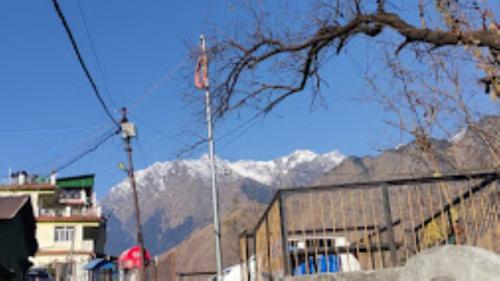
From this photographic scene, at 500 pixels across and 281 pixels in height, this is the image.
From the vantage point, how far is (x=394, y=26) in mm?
7105

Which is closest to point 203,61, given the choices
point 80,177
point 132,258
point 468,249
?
point 468,249

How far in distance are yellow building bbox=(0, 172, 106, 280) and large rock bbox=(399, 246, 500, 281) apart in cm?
5211

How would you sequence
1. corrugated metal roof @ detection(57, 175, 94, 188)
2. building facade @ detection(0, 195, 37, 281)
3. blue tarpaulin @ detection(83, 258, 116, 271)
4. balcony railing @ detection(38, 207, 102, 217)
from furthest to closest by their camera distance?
corrugated metal roof @ detection(57, 175, 94, 188) → balcony railing @ detection(38, 207, 102, 217) → blue tarpaulin @ detection(83, 258, 116, 271) → building facade @ detection(0, 195, 37, 281)

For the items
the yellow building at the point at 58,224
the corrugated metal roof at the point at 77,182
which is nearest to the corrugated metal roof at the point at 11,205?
the yellow building at the point at 58,224

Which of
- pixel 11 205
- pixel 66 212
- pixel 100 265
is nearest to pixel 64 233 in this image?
pixel 66 212

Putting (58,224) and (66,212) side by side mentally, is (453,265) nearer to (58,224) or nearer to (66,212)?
(58,224)

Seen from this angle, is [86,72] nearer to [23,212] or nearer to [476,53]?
[476,53]

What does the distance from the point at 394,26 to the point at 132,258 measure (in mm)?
29491

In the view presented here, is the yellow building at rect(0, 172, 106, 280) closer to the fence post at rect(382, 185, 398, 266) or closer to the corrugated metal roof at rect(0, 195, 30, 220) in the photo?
the corrugated metal roof at rect(0, 195, 30, 220)

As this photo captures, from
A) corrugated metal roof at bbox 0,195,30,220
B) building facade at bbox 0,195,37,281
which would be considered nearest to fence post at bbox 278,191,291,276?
building facade at bbox 0,195,37,281

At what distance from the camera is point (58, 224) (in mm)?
57594

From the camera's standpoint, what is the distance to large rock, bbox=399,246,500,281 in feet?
16.8

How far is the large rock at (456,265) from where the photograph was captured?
513cm

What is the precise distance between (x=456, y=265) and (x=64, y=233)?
57299 mm
